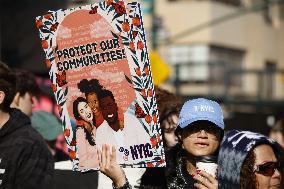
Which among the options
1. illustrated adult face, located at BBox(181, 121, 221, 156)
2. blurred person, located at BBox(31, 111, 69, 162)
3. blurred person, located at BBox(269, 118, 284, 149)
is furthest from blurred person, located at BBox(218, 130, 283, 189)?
blurred person, located at BBox(269, 118, 284, 149)

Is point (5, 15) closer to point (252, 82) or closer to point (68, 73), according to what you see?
point (68, 73)

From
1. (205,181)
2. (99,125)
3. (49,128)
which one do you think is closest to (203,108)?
(205,181)

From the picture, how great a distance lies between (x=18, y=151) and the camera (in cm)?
417

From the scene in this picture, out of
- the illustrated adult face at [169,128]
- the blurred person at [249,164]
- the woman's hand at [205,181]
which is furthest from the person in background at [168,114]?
the blurred person at [249,164]

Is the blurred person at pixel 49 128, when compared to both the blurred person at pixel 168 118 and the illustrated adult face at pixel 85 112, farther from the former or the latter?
the illustrated adult face at pixel 85 112

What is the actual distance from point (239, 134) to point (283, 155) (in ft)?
0.75

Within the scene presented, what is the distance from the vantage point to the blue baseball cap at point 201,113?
3928 millimetres

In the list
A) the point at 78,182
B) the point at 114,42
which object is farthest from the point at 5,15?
the point at 114,42

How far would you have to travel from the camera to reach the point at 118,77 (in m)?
3.94

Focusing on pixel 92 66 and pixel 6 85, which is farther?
pixel 6 85

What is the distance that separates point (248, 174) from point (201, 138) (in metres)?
0.43

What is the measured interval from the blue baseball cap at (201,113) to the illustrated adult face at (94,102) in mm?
388

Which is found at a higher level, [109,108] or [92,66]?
[92,66]

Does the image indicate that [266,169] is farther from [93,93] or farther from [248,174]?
[93,93]
